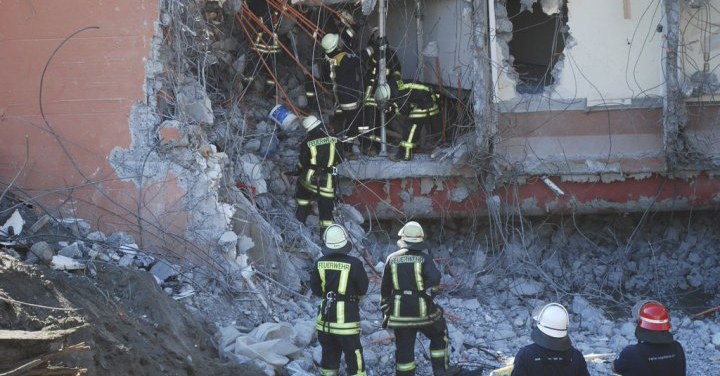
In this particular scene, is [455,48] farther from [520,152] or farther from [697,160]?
[697,160]

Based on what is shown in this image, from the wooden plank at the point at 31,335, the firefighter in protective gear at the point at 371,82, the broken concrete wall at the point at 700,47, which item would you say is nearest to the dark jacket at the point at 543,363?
the wooden plank at the point at 31,335

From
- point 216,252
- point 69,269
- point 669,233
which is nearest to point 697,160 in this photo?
point 669,233

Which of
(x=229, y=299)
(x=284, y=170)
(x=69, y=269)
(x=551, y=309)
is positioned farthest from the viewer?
(x=284, y=170)

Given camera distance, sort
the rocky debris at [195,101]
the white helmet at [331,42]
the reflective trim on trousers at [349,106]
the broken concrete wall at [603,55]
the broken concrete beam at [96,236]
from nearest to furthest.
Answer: the broken concrete beam at [96,236] → the rocky debris at [195,101] → the broken concrete wall at [603,55] → the white helmet at [331,42] → the reflective trim on trousers at [349,106]

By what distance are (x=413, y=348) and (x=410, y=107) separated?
3636mm

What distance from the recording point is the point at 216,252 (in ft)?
28.0

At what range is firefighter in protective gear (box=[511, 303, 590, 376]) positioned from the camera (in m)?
5.75

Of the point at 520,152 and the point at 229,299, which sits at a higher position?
the point at 520,152

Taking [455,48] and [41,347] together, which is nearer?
[41,347]

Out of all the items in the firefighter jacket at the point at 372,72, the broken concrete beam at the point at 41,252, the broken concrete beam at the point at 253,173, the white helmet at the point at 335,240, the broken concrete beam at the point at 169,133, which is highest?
the firefighter jacket at the point at 372,72

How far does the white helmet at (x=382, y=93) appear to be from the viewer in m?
10.5

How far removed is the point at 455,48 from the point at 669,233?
10.4ft

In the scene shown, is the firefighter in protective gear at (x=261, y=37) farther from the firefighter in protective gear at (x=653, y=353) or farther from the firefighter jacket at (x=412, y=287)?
the firefighter in protective gear at (x=653, y=353)

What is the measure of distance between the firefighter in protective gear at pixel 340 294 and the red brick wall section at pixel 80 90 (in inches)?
69.8
